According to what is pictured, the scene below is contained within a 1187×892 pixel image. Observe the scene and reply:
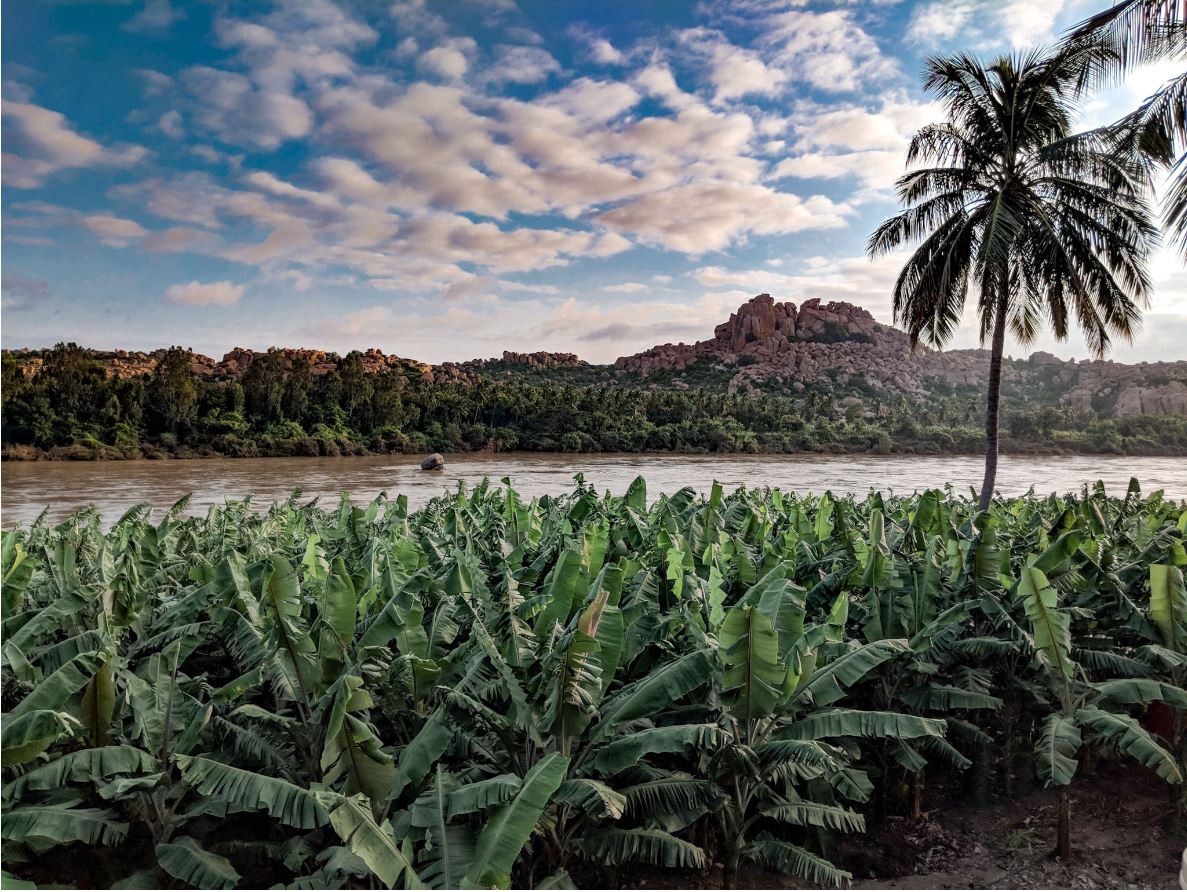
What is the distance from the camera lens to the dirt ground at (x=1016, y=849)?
123 inches

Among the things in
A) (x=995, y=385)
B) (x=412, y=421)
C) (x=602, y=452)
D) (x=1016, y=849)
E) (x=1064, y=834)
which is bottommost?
(x=1016, y=849)

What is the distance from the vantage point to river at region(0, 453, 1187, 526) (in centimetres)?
2445

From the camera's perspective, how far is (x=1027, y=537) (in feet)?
20.2

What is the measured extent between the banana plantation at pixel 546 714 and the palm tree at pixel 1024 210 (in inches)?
377

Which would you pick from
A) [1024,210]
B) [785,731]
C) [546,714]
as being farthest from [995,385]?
[546,714]

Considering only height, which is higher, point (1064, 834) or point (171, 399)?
point (171, 399)

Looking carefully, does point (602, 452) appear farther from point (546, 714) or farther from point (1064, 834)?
point (546, 714)

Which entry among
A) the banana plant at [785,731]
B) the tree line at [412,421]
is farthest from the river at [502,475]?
the banana plant at [785,731]

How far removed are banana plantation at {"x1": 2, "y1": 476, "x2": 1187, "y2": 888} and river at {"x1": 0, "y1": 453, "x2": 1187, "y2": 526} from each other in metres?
14.0

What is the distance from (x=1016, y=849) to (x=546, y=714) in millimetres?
2456

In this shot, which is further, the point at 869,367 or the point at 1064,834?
the point at 869,367

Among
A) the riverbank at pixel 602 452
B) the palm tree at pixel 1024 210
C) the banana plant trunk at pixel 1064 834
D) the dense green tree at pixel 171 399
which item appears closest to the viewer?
the banana plant trunk at pixel 1064 834

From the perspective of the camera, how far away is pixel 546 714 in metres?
2.74

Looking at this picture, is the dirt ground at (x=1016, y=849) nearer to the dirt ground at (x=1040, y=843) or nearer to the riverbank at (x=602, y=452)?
the dirt ground at (x=1040, y=843)
